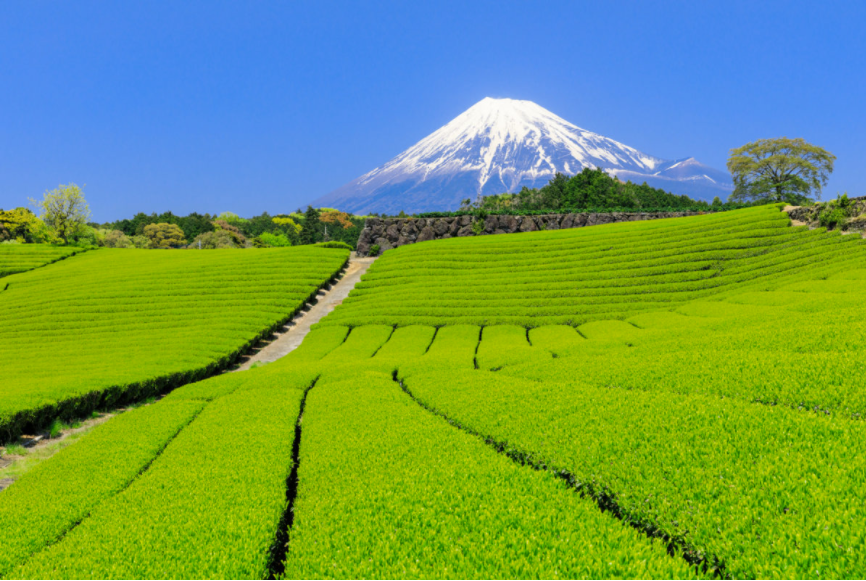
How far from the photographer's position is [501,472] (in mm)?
6102

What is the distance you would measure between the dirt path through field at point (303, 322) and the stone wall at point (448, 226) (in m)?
11.2

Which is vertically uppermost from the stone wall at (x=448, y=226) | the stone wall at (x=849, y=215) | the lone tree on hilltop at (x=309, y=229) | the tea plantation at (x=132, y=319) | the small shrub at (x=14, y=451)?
the lone tree on hilltop at (x=309, y=229)

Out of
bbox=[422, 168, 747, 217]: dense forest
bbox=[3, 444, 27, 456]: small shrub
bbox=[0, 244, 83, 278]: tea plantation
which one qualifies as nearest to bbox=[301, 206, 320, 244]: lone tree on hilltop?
bbox=[422, 168, 747, 217]: dense forest

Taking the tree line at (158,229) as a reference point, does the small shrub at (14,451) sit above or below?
below

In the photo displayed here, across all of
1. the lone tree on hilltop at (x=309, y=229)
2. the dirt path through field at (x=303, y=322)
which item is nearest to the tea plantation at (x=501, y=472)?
the dirt path through field at (x=303, y=322)

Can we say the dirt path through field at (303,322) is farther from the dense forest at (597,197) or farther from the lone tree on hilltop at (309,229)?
the lone tree on hilltop at (309,229)

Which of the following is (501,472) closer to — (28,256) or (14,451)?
(14,451)

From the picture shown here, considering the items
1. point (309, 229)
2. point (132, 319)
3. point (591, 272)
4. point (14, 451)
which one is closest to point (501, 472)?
point (14, 451)

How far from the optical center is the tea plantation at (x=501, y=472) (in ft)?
14.5

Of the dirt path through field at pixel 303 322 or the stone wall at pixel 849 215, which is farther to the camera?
the stone wall at pixel 849 215

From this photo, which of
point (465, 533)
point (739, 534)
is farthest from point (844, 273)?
point (465, 533)

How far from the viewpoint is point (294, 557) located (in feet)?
15.4

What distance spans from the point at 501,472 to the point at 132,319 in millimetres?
29343

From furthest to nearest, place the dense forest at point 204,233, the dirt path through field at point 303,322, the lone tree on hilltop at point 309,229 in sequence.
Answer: the lone tree on hilltop at point 309,229
the dense forest at point 204,233
the dirt path through field at point 303,322
